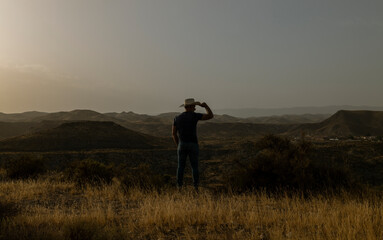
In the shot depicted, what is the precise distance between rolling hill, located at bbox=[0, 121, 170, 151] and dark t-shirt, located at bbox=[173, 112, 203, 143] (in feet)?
117

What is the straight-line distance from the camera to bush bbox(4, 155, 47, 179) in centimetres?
1106

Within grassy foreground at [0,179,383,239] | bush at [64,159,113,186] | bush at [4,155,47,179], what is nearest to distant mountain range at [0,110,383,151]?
grassy foreground at [0,179,383,239]

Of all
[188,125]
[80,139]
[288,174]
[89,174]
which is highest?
[188,125]

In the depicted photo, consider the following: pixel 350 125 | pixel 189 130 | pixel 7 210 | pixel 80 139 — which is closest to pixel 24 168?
pixel 7 210

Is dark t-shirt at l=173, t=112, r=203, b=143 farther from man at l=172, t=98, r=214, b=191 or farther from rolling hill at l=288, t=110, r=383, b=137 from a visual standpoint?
rolling hill at l=288, t=110, r=383, b=137

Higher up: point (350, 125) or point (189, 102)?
point (189, 102)

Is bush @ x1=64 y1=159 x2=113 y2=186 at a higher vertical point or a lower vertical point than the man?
lower

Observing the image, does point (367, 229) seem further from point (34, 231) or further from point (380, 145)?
point (380, 145)

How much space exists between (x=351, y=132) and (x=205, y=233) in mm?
72653

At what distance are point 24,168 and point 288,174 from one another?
1081 centimetres

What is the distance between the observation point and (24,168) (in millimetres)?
11438

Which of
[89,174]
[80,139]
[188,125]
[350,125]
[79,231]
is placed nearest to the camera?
[79,231]

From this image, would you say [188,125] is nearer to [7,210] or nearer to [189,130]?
[189,130]

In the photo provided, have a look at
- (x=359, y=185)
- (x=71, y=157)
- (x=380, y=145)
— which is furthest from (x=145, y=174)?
(x=380, y=145)
